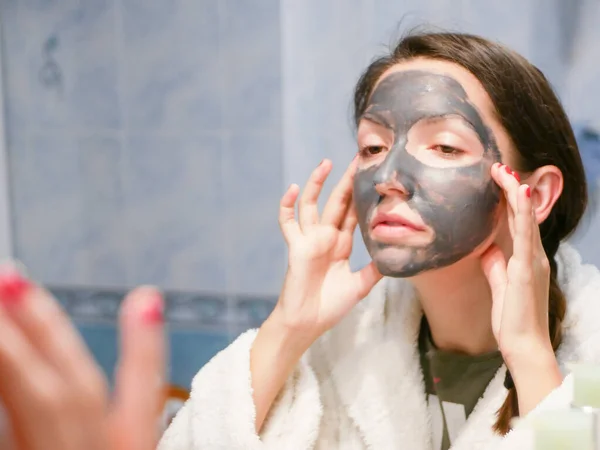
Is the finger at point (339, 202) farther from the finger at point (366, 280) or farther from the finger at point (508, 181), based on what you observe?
the finger at point (508, 181)

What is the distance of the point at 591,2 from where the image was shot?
123cm

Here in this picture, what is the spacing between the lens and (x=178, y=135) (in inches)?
59.8

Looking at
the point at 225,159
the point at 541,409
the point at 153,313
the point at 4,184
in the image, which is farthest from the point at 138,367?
the point at 4,184

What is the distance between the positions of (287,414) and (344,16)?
2.59ft

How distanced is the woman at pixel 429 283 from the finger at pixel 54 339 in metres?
0.55

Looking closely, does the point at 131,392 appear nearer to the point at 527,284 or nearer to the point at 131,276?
the point at 527,284

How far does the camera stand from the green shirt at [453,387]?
875 millimetres

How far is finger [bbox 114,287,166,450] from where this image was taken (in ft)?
0.82

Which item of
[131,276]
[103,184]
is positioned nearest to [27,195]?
[103,184]

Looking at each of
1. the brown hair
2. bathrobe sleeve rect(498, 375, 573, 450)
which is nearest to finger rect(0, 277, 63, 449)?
bathrobe sleeve rect(498, 375, 573, 450)

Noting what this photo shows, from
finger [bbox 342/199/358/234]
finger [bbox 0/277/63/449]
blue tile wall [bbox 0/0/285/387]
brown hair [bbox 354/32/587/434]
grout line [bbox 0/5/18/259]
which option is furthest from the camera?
grout line [bbox 0/5/18/259]

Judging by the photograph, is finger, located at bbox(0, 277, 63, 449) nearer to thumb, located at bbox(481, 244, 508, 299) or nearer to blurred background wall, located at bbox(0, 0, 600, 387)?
thumb, located at bbox(481, 244, 508, 299)

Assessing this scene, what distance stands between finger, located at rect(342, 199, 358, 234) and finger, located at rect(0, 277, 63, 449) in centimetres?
71

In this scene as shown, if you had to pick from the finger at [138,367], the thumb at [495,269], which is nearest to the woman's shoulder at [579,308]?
the thumb at [495,269]
